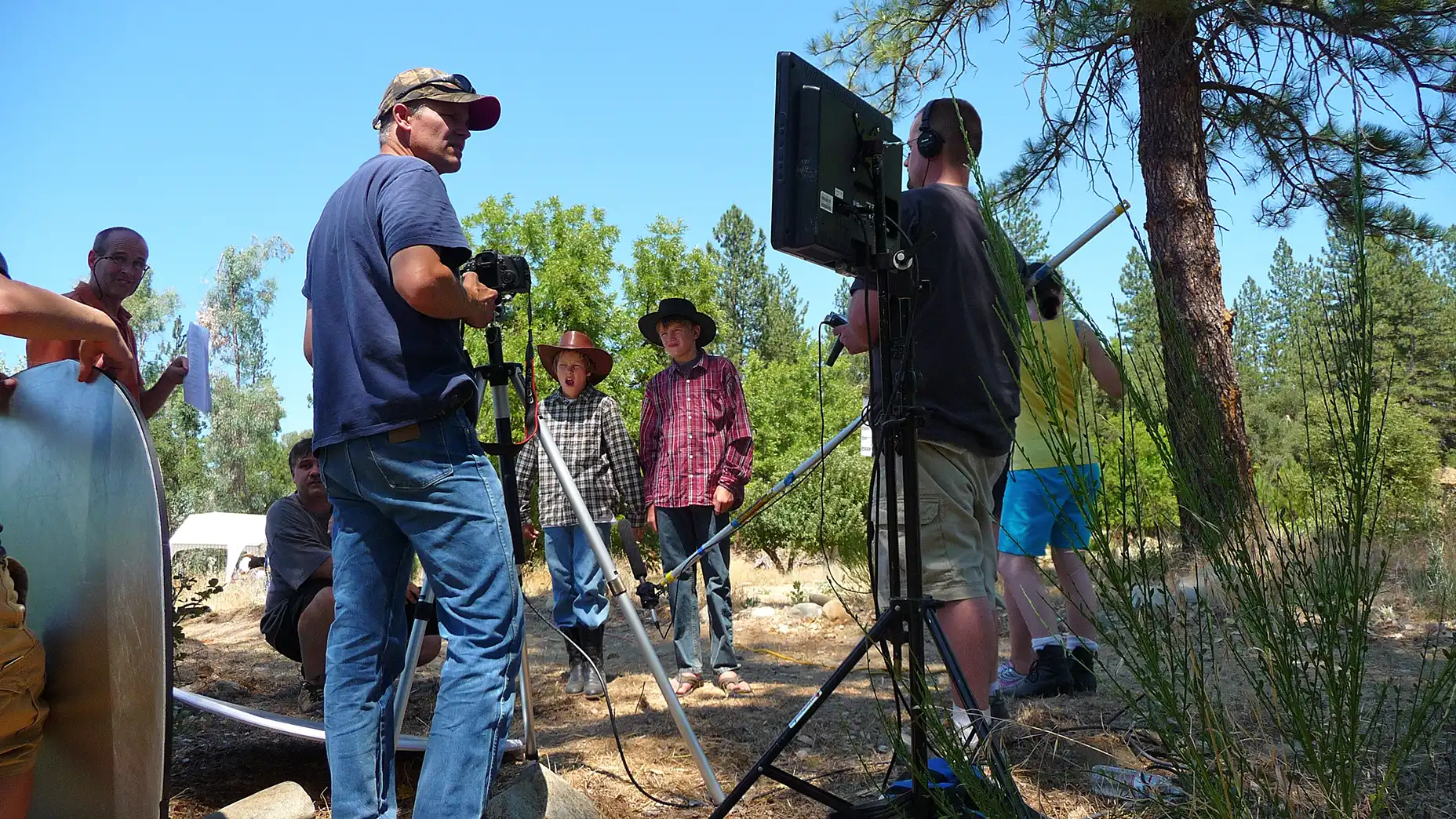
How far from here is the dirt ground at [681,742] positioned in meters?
2.89

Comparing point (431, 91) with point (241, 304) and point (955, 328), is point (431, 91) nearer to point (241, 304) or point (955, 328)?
point (955, 328)

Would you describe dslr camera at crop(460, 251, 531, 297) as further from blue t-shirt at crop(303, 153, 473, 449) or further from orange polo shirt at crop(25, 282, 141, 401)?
orange polo shirt at crop(25, 282, 141, 401)

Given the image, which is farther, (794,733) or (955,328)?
(955,328)

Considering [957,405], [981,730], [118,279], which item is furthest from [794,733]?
[118,279]

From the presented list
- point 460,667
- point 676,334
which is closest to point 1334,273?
point 460,667

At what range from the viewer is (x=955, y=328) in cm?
273

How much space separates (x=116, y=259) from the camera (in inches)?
146

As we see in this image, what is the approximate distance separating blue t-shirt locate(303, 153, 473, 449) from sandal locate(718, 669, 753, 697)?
2760 mm

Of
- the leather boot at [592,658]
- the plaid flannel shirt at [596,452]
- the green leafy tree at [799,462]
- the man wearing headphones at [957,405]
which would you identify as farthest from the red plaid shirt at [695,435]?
the green leafy tree at [799,462]

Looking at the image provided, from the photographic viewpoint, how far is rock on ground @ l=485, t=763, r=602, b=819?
2.51 meters

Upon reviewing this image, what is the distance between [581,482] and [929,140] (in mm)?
3036

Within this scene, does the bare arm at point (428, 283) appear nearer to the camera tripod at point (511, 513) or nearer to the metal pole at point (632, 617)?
the camera tripod at point (511, 513)

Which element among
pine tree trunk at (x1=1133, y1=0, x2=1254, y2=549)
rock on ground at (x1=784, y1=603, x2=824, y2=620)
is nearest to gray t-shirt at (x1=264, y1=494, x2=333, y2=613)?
rock on ground at (x1=784, y1=603, x2=824, y2=620)

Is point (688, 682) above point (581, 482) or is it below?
below
